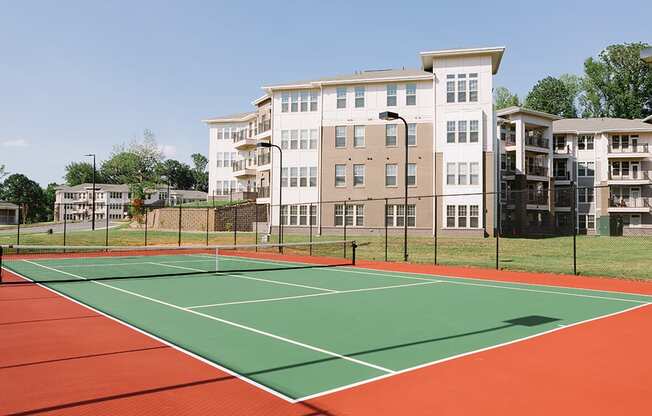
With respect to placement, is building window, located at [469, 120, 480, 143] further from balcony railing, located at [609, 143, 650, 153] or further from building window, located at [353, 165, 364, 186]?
balcony railing, located at [609, 143, 650, 153]

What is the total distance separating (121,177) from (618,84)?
11428 centimetres

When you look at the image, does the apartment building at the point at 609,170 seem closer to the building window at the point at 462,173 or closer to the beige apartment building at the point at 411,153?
the beige apartment building at the point at 411,153

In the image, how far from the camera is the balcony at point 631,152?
57500 mm

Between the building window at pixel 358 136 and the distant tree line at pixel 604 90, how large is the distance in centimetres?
4567

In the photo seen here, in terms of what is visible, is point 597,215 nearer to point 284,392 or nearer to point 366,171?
point 366,171

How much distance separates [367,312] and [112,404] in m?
6.95

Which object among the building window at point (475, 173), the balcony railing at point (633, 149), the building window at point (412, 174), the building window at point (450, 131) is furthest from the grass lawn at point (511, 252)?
the balcony railing at point (633, 149)

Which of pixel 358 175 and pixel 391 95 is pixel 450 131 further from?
pixel 358 175

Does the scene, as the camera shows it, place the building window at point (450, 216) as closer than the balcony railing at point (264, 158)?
Yes

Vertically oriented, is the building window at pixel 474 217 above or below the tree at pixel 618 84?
below

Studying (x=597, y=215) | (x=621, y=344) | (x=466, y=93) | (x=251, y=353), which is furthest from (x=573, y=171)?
(x=251, y=353)

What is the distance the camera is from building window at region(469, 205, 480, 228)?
41.1 meters

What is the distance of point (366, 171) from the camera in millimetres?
44875

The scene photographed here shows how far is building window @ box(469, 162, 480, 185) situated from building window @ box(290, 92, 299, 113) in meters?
16.9
